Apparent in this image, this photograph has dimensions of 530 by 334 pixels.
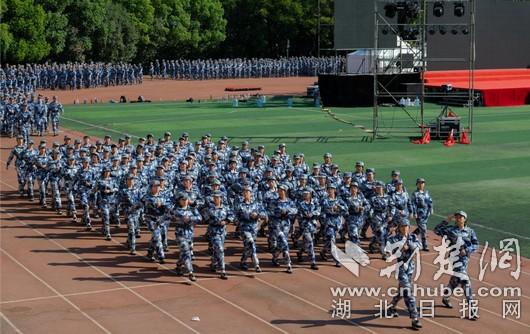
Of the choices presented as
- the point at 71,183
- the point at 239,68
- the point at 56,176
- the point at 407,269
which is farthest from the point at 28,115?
the point at 239,68

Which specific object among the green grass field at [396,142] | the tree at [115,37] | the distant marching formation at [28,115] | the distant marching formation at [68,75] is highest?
the tree at [115,37]

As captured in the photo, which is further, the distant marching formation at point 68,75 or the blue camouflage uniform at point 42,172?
the distant marching formation at point 68,75

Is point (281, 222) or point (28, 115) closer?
point (281, 222)

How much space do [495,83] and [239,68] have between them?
27.4 m

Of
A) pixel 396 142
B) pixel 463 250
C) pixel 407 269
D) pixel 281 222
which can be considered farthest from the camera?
pixel 396 142

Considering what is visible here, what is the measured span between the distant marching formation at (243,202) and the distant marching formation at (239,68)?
5330 cm

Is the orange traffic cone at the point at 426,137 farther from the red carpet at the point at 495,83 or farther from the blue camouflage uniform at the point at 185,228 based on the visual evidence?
the blue camouflage uniform at the point at 185,228

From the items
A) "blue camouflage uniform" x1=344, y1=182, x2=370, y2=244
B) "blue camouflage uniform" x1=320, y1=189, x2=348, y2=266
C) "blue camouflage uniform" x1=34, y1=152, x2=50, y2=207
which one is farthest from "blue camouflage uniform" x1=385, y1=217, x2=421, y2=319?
"blue camouflage uniform" x1=34, y1=152, x2=50, y2=207

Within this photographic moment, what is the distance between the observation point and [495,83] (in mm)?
56531

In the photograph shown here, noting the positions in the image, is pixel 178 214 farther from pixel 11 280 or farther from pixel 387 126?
pixel 387 126

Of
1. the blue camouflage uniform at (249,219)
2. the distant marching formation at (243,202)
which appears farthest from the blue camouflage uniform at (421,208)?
the blue camouflage uniform at (249,219)

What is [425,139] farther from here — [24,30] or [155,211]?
[24,30]

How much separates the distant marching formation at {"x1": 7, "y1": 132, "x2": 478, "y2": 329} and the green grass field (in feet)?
9.17

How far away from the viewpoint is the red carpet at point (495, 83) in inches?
2003
